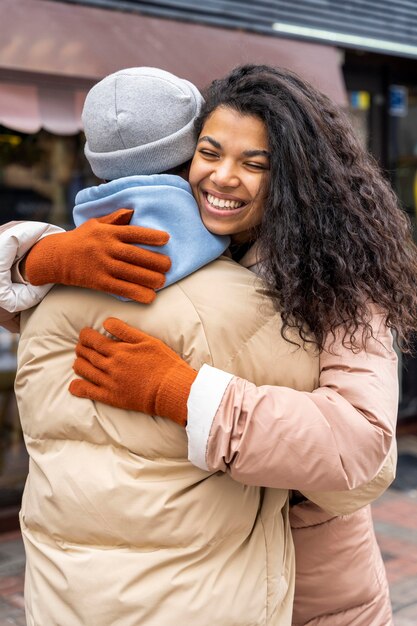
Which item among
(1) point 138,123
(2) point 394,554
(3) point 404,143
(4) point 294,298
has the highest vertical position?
(1) point 138,123

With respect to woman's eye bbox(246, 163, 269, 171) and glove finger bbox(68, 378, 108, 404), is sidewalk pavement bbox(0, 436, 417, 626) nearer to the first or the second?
glove finger bbox(68, 378, 108, 404)

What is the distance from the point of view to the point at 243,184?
1840 mm

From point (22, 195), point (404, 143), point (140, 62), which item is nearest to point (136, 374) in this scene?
point (140, 62)

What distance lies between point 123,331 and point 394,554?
13.3ft

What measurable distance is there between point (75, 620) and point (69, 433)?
403mm

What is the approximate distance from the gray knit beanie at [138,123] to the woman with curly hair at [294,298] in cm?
6

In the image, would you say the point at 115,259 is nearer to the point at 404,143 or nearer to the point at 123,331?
the point at 123,331

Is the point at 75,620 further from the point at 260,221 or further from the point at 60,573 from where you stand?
the point at 260,221

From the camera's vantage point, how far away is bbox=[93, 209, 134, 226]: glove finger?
1.70 m

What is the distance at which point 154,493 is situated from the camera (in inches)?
65.4

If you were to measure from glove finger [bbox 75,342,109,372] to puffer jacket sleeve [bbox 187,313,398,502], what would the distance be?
0.68 ft

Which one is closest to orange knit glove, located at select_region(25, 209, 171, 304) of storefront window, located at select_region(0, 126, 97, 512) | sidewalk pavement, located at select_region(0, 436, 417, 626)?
sidewalk pavement, located at select_region(0, 436, 417, 626)

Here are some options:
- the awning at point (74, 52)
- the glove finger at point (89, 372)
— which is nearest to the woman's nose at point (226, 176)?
the glove finger at point (89, 372)

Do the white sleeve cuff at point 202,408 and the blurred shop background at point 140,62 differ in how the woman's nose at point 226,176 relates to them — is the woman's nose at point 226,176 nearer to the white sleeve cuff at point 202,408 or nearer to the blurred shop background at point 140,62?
the white sleeve cuff at point 202,408
